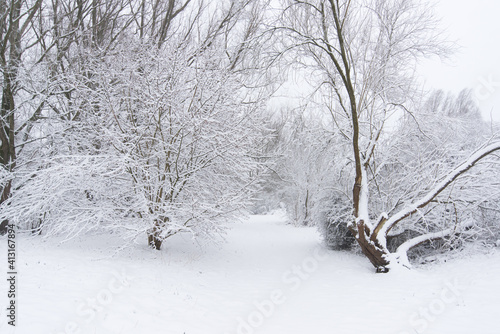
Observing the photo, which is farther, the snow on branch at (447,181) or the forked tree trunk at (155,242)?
the forked tree trunk at (155,242)

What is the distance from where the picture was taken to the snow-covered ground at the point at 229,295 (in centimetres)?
378

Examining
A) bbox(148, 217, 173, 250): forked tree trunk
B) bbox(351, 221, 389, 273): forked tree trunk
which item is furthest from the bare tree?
bbox(148, 217, 173, 250): forked tree trunk

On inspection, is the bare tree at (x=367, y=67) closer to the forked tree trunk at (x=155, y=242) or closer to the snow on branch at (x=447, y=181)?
the snow on branch at (x=447, y=181)

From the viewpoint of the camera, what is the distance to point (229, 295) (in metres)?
5.52

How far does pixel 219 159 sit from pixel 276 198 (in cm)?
1705

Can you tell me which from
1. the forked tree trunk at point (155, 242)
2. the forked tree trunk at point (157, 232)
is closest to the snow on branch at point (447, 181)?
the forked tree trunk at point (157, 232)

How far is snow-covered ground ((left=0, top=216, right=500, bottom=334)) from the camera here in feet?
12.4

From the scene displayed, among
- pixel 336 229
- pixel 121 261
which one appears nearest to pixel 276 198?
pixel 336 229

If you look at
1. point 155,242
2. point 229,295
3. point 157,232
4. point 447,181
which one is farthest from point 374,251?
point 155,242

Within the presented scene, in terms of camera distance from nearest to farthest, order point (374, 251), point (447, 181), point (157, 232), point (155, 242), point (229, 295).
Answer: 1. point (229, 295)
2. point (447, 181)
3. point (374, 251)
4. point (157, 232)
5. point (155, 242)

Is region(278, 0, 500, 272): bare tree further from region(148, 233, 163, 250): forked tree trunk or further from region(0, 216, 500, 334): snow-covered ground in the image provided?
region(148, 233, 163, 250): forked tree trunk

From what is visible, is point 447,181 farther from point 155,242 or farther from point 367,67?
point 155,242

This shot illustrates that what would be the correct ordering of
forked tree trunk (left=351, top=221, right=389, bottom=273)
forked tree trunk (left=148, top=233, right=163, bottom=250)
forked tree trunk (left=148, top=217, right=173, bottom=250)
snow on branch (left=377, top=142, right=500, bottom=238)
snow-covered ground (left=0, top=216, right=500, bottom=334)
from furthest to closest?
forked tree trunk (left=148, top=233, right=163, bottom=250) → forked tree trunk (left=148, top=217, right=173, bottom=250) → forked tree trunk (left=351, top=221, right=389, bottom=273) → snow on branch (left=377, top=142, right=500, bottom=238) → snow-covered ground (left=0, top=216, right=500, bottom=334)

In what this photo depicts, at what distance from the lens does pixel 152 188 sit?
7020 millimetres
